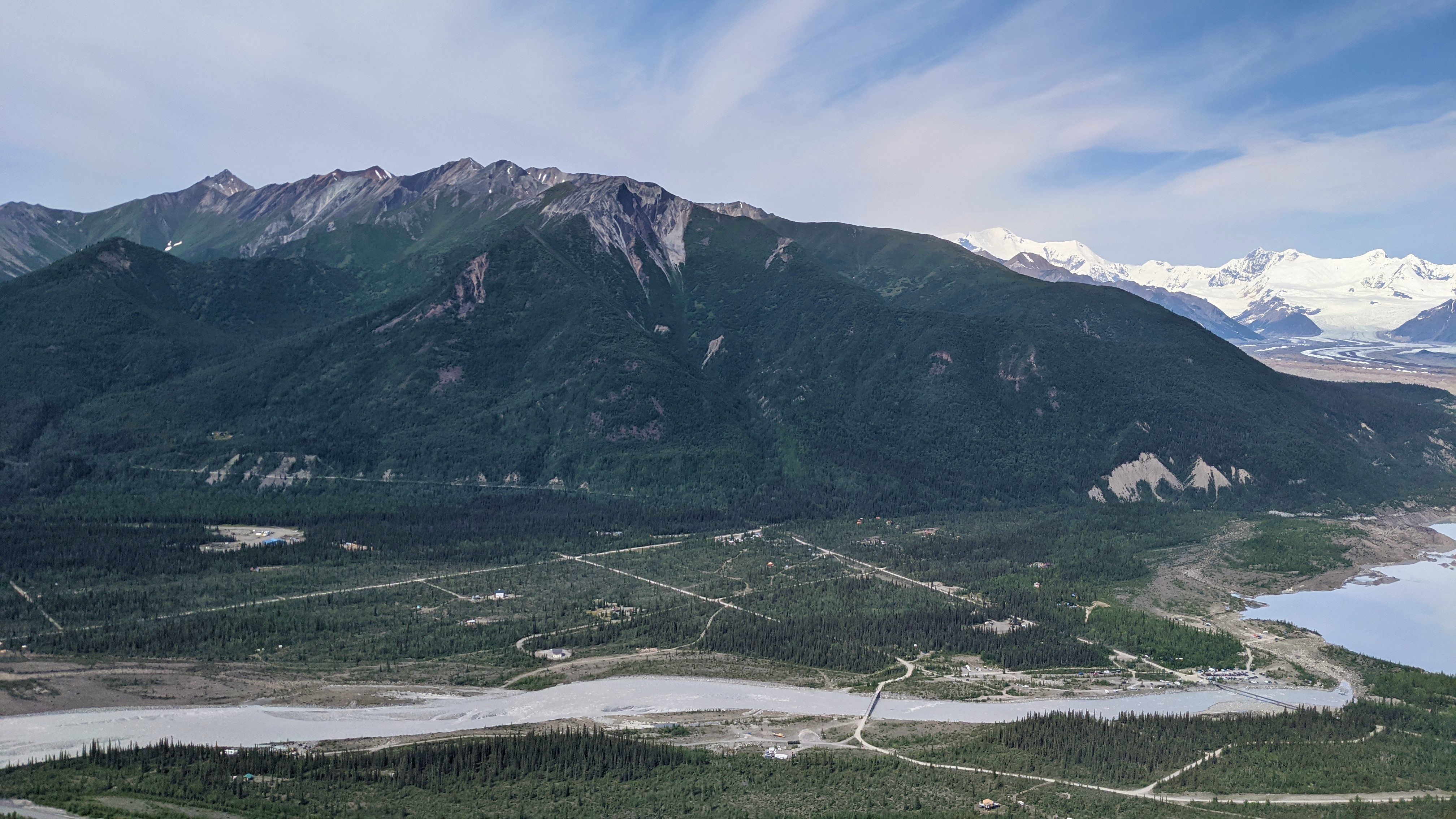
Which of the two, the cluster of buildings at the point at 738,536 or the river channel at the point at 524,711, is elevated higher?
the cluster of buildings at the point at 738,536

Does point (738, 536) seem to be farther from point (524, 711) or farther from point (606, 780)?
point (606, 780)

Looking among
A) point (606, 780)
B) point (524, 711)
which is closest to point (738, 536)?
point (524, 711)

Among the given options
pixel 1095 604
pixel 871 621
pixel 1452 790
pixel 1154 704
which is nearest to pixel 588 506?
pixel 871 621

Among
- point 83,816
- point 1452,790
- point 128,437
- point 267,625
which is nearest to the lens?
point 83,816

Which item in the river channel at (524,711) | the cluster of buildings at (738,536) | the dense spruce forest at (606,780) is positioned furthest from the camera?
the cluster of buildings at (738,536)

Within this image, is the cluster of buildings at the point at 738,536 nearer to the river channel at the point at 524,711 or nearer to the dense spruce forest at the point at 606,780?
the river channel at the point at 524,711

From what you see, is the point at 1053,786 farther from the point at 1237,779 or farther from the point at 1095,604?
the point at 1095,604

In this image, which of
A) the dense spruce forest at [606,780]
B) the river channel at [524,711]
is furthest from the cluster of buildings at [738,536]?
the dense spruce forest at [606,780]

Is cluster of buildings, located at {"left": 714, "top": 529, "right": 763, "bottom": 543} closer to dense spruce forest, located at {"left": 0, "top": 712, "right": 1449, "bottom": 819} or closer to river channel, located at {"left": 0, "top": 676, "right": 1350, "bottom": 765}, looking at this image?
river channel, located at {"left": 0, "top": 676, "right": 1350, "bottom": 765}

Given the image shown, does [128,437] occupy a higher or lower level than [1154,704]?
higher
